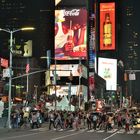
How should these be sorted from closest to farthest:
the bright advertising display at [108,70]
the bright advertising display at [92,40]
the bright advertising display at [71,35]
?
the bright advertising display at [71,35], the bright advertising display at [92,40], the bright advertising display at [108,70]

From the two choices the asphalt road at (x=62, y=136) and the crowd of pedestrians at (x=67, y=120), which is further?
the crowd of pedestrians at (x=67, y=120)

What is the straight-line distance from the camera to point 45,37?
483 ft

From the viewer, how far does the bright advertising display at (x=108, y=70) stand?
15838 centimetres

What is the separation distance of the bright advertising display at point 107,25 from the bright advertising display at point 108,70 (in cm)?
1104

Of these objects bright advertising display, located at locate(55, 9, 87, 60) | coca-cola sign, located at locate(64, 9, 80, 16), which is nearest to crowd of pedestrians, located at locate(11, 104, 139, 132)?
bright advertising display, located at locate(55, 9, 87, 60)

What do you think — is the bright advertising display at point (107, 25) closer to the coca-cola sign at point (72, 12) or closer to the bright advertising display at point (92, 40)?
the bright advertising display at point (92, 40)

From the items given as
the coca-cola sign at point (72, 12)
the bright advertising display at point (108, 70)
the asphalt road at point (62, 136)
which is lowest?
the asphalt road at point (62, 136)

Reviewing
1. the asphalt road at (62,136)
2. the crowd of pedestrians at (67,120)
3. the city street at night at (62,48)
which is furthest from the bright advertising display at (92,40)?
the asphalt road at (62,136)

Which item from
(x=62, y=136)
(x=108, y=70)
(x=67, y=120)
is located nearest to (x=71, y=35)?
(x=108, y=70)

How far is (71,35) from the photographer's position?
4569 inches

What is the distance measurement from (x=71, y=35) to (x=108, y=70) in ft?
161

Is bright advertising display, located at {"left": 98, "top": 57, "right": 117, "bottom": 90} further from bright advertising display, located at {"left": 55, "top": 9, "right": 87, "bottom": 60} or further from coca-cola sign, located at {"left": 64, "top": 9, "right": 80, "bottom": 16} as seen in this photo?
coca-cola sign, located at {"left": 64, "top": 9, "right": 80, "bottom": 16}

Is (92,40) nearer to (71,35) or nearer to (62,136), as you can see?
(71,35)

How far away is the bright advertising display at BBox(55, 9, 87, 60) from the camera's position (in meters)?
116
